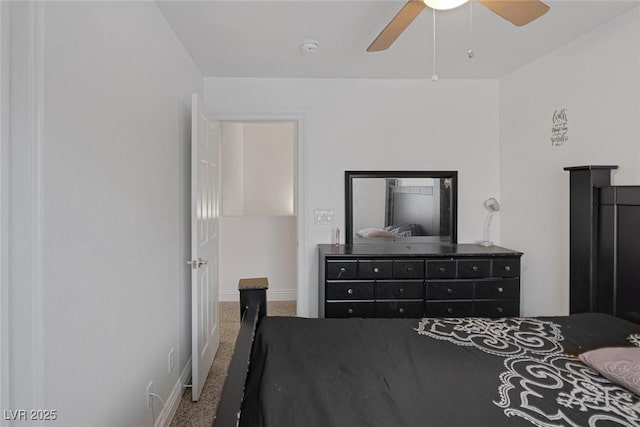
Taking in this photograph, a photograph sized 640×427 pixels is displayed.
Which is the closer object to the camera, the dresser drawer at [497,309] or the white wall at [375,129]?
the dresser drawer at [497,309]

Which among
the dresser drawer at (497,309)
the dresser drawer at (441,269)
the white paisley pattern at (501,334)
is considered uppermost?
the dresser drawer at (441,269)

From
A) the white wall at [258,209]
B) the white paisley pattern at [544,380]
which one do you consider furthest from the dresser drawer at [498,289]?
the white wall at [258,209]

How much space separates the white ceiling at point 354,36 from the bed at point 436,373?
1406 mm

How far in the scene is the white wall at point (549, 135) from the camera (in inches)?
81.4

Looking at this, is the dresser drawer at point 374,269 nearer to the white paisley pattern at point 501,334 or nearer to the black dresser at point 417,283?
the black dresser at point 417,283

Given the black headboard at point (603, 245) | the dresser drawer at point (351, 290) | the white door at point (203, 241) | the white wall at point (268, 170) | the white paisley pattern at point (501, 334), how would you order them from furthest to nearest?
the white wall at point (268, 170) → the dresser drawer at point (351, 290) → the white door at point (203, 241) → the black headboard at point (603, 245) → the white paisley pattern at point (501, 334)

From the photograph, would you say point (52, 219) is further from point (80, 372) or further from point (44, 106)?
point (80, 372)

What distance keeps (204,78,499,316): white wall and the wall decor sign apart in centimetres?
75

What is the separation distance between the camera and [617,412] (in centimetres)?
99

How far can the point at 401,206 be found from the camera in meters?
3.36

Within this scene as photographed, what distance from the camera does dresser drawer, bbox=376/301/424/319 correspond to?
2785 millimetres

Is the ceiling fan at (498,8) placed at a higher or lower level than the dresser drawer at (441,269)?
higher

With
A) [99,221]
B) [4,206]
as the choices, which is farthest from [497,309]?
[4,206]

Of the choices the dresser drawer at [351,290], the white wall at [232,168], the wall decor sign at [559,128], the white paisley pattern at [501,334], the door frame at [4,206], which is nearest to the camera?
the door frame at [4,206]
